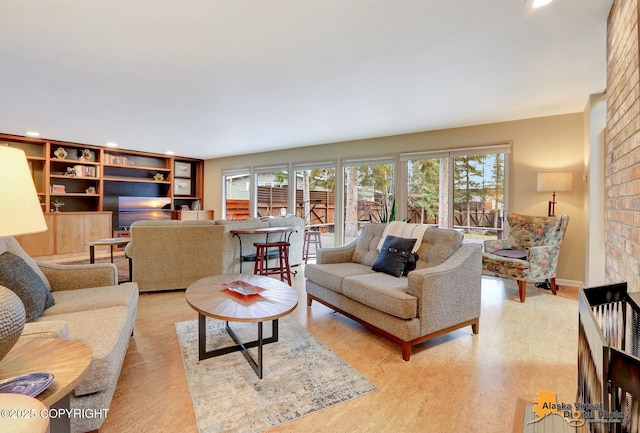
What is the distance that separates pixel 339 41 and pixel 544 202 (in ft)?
12.1

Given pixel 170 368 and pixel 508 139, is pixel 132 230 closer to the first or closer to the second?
pixel 170 368

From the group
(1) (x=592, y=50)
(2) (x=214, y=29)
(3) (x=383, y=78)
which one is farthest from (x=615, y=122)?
(2) (x=214, y=29)

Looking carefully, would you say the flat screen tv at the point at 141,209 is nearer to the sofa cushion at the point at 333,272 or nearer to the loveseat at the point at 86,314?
the loveseat at the point at 86,314

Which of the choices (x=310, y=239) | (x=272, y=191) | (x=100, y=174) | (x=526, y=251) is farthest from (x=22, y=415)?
(x=100, y=174)

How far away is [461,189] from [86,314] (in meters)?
4.80

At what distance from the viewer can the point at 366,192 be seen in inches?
229

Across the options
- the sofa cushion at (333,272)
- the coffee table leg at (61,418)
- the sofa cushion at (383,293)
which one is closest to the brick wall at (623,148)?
the sofa cushion at (383,293)

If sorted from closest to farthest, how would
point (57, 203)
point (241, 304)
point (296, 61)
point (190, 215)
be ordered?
point (241, 304) < point (296, 61) < point (57, 203) < point (190, 215)

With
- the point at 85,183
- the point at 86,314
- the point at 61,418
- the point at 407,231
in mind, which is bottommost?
the point at 61,418

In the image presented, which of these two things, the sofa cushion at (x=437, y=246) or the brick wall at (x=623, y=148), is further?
the sofa cushion at (x=437, y=246)

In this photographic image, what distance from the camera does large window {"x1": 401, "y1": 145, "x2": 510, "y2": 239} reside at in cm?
454

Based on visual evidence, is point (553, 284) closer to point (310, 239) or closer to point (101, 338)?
point (310, 239)

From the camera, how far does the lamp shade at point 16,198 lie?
87 centimetres

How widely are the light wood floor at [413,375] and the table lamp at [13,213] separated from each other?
2.95 feet
